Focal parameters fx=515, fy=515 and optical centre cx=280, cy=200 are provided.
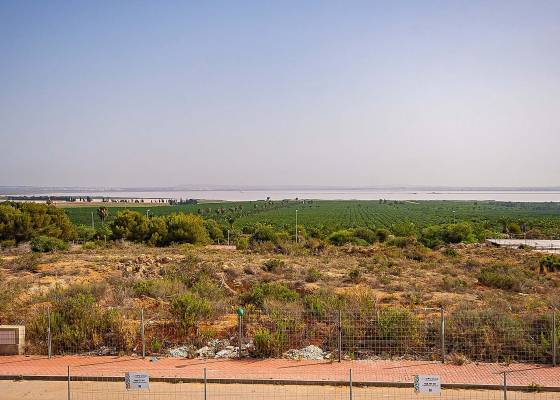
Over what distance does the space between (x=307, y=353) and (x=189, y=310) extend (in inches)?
150

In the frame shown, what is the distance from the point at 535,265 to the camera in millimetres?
34688

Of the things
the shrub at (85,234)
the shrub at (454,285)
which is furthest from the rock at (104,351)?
the shrub at (85,234)

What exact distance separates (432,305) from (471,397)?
9.00 m

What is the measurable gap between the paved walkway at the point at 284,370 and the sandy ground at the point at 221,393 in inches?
11.7

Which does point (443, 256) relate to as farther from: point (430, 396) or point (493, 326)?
point (430, 396)

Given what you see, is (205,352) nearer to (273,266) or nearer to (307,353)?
(307,353)

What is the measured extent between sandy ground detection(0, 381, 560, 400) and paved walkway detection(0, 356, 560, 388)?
0.30 m

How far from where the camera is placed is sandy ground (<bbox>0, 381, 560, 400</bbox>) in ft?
32.5

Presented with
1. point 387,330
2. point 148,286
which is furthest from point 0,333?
point 387,330

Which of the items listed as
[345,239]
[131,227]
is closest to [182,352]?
[131,227]

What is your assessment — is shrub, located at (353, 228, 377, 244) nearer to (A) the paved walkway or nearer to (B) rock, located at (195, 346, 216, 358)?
(B) rock, located at (195, 346, 216, 358)

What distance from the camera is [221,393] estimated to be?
10.2 m

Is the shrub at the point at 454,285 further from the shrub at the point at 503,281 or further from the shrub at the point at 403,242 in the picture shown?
the shrub at the point at 403,242

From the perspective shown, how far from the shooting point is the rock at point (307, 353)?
491 inches
